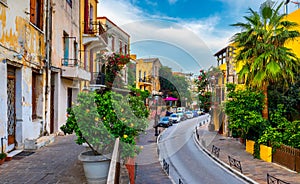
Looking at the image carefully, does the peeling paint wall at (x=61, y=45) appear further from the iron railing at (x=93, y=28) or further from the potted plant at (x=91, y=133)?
the potted plant at (x=91, y=133)

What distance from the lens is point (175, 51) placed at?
711 centimetres

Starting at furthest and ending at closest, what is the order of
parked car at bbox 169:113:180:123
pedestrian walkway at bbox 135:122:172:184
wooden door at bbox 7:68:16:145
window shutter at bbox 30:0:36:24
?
parked car at bbox 169:113:180:123 < window shutter at bbox 30:0:36:24 < pedestrian walkway at bbox 135:122:172:184 < wooden door at bbox 7:68:16:145

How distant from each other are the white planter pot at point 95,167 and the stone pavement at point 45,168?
371mm

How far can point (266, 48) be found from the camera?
13211mm

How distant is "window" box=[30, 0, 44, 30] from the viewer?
9.36 meters

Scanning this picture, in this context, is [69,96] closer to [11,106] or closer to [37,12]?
[37,12]

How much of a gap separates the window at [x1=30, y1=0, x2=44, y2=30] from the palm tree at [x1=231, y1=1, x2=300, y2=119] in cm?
972

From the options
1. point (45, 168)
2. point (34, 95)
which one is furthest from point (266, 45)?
point (45, 168)

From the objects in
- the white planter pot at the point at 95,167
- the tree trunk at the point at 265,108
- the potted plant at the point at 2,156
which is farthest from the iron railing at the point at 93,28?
the white planter pot at the point at 95,167

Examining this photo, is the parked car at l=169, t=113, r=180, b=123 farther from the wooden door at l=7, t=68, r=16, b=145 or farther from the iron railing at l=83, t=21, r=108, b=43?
the wooden door at l=7, t=68, r=16, b=145

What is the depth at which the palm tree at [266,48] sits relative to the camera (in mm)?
12906

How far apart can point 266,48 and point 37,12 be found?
405 inches

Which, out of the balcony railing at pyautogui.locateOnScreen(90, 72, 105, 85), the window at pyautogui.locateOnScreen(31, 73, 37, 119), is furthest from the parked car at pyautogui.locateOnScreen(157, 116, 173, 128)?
the window at pyautogui.locateOnScreen(31, 73, 37, 119)

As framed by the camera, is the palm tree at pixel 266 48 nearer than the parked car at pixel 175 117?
Yes
